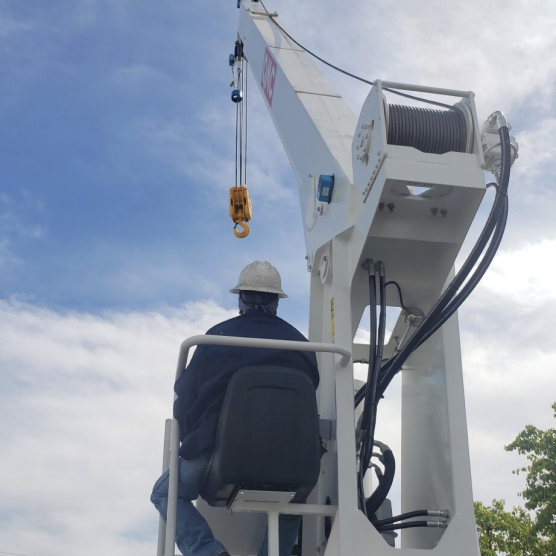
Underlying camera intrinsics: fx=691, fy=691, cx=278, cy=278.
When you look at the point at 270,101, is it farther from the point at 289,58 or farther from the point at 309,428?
the point at 309,428

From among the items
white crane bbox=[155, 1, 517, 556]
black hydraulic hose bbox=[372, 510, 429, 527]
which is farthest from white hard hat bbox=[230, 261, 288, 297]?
black hydraulic hose bbox=[372, 510, 429, 527]

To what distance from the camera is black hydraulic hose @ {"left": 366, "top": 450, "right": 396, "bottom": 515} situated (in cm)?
354

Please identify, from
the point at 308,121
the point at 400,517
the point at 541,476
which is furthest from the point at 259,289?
the point at 541,476

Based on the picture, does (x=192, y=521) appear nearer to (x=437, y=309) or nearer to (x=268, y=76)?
(x=437, y=309)

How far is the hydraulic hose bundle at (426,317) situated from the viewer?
3.12 meters

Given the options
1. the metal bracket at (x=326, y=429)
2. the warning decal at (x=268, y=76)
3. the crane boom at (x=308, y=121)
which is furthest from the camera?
the warning decal at (x=268, y=76)

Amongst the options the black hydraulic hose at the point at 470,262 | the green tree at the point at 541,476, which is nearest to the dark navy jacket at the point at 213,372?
the black hydraulic hose at the point at 470,262

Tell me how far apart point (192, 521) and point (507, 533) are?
15.0m

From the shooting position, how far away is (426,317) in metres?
3.38

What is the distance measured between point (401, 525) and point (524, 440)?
45.4ft

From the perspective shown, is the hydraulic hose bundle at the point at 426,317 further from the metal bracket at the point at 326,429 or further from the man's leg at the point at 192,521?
the man's leg at the point at 192,521

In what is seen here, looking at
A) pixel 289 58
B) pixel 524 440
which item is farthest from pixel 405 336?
pixel 524 440

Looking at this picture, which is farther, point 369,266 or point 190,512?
point 369,266

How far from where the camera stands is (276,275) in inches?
142
